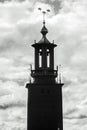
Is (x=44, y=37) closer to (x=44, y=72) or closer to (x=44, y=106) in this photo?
(x=44, y=72)

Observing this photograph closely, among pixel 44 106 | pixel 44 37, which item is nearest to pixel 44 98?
pixel 44 106

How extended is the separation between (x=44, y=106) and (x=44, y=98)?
115 cm

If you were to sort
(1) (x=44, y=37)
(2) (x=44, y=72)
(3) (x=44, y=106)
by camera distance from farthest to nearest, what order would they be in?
(1) (x=44, y=37), (2) (x=44, y=72), (3) (x=44, y=106)

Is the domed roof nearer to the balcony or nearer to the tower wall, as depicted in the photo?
the balcony

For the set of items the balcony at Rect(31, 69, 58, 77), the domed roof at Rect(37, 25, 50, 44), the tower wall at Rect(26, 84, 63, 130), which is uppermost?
the domed roof at Rect(37, 25, 50, 44)

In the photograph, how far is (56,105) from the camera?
78438 mm

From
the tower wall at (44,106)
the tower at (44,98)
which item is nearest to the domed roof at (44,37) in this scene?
the tower at (44,98)

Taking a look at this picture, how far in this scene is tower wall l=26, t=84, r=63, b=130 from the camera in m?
77.9

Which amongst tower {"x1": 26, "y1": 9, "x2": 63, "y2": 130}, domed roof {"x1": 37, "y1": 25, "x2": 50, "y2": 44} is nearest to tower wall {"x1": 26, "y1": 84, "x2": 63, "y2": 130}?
tower {"x1": 26, "y1": 9, "x2": 63, "y2": 130}

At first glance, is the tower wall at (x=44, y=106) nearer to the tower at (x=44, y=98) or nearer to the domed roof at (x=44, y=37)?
the tower at (x=44, y=98)

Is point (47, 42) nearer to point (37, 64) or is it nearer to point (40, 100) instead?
point (37, 64)

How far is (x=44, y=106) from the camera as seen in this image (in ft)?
257

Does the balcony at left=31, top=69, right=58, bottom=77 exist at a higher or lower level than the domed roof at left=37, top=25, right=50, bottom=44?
lower

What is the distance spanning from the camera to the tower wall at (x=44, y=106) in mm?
77938
